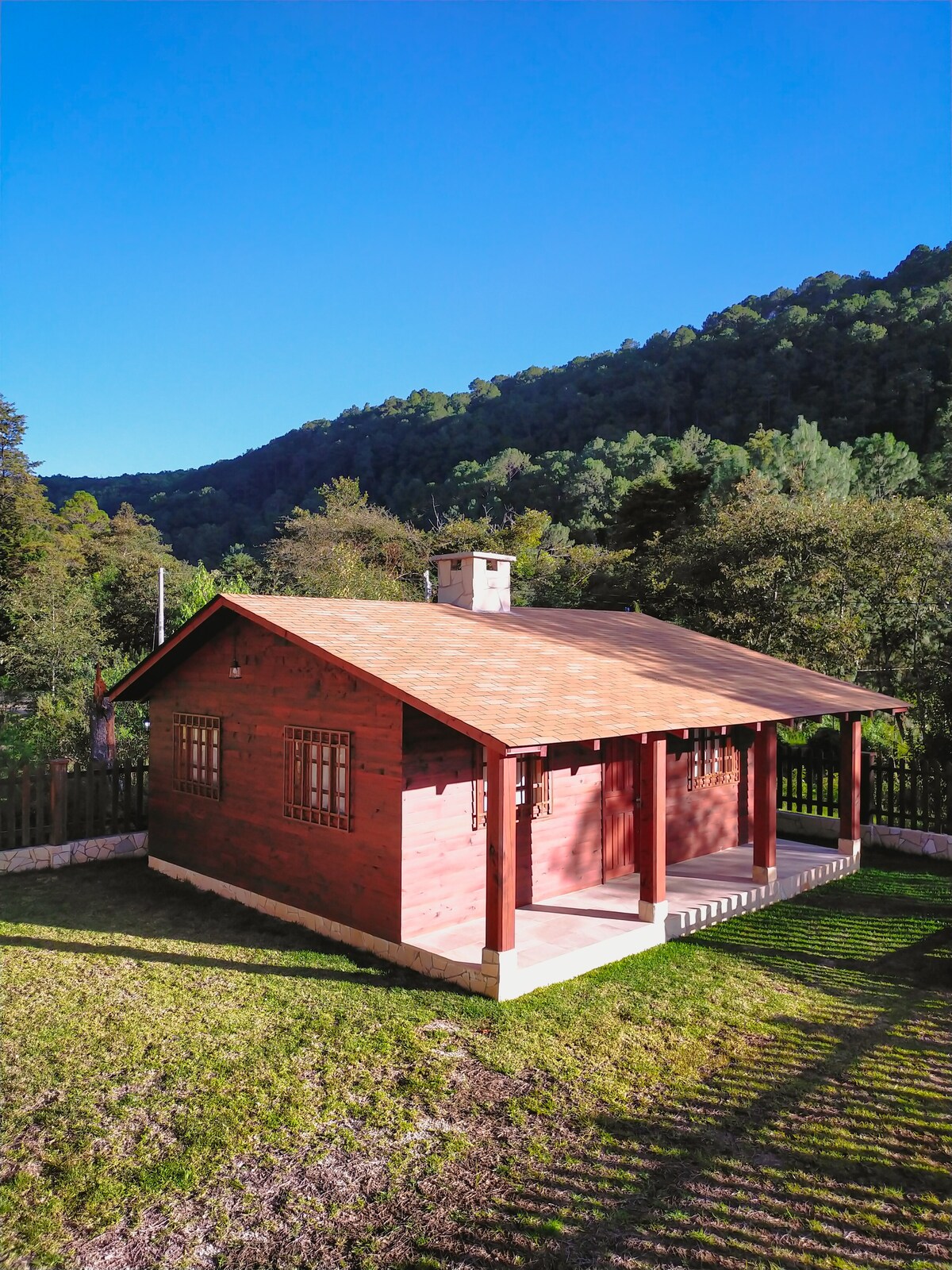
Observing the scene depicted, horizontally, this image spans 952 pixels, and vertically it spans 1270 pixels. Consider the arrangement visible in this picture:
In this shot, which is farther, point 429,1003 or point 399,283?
point 399,283

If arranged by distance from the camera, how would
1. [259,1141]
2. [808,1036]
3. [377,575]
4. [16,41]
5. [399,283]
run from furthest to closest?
[399,283], [377,575], [808,1036], [259,1141], [16,41]

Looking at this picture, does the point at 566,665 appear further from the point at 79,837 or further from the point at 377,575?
the point at 377,575

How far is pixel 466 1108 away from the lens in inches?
212

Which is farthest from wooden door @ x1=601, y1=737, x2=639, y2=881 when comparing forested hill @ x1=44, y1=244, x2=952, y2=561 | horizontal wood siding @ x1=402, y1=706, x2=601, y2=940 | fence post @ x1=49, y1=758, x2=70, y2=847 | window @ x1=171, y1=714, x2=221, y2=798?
forested hill @ x1=44, y1=244, x2=952, y2=561

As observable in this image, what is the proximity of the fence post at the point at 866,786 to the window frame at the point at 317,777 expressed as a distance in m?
9.00

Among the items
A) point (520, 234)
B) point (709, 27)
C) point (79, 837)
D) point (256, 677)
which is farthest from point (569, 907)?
point (520, 234)

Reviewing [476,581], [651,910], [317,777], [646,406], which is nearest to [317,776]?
[317,777]

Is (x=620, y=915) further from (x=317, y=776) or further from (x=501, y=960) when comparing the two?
(x=317, y=776)

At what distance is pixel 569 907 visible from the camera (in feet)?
31.5

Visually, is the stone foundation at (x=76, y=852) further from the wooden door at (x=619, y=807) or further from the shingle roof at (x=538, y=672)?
the wooden door at (x=619, y=807)

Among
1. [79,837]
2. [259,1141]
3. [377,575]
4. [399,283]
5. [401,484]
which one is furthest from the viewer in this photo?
[401,484]

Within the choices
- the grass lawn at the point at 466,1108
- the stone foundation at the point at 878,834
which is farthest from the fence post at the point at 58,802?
the stone foundation at the point at 878,834

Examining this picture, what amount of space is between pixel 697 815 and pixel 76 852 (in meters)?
9.34

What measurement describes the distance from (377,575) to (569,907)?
23498mm
